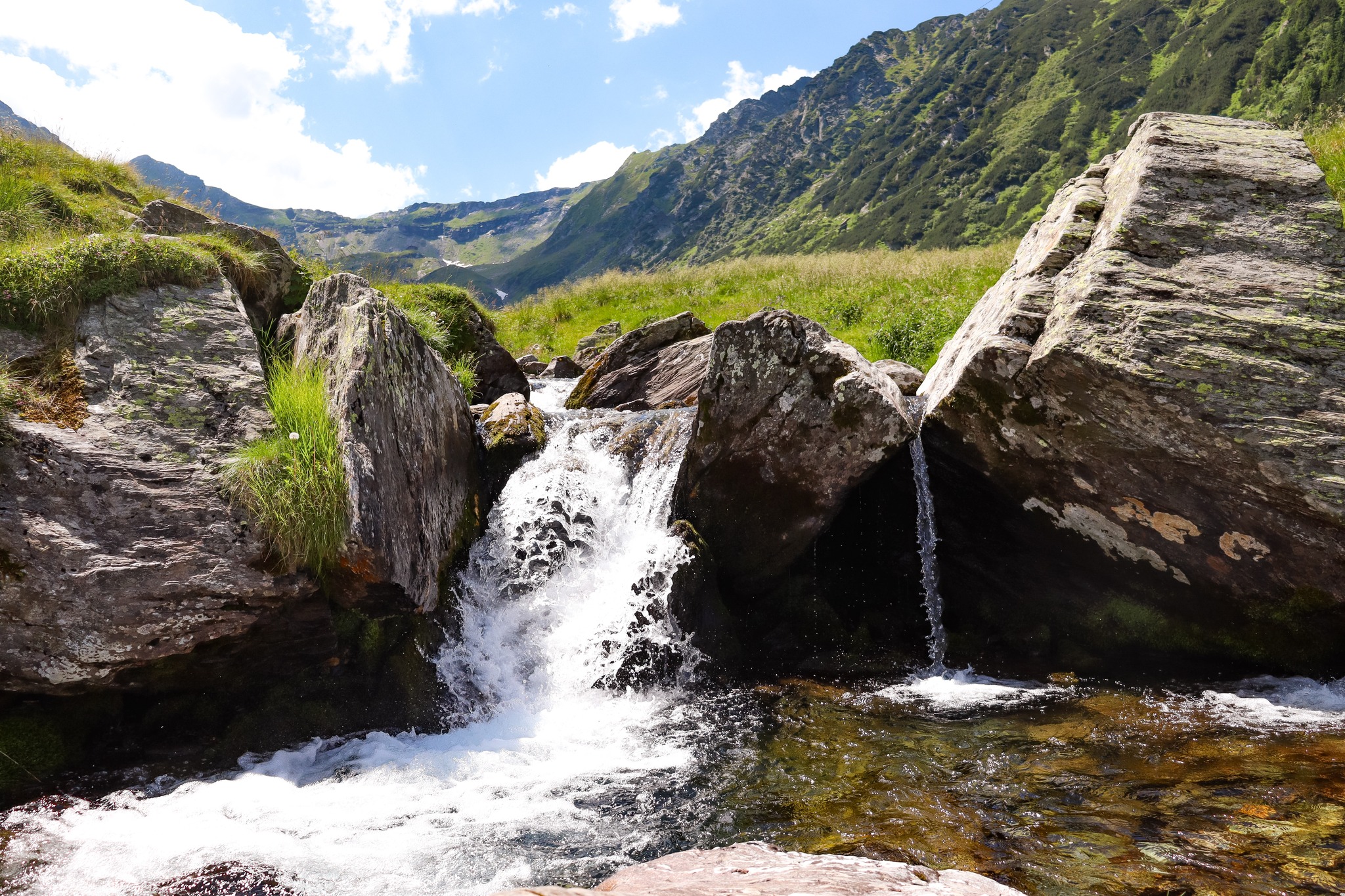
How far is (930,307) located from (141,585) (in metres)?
17.2

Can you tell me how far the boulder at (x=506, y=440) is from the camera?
11.0m

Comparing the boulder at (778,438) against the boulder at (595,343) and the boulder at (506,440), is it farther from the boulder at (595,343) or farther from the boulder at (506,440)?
the boulder at (595,343)

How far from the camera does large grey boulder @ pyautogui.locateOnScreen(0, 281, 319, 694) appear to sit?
5.52 meters

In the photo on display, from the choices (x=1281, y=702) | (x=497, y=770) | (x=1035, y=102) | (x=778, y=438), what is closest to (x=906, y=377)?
(x=778, y=438)

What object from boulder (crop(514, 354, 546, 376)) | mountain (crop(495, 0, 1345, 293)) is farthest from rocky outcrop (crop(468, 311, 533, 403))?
mountain (crop(495, 0, 1345, 293))

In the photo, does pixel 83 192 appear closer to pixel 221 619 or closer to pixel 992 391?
pixel 221 619

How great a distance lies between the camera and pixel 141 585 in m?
5.77

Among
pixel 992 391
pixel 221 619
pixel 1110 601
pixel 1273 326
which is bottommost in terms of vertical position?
pixel 1110 601

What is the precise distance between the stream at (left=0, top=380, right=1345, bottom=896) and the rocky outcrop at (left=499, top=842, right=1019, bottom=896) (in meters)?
1.28

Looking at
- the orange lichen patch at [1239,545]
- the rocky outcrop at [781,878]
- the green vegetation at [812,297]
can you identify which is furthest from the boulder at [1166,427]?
the green vegetation at [812,297]

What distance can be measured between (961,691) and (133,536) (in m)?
8.87

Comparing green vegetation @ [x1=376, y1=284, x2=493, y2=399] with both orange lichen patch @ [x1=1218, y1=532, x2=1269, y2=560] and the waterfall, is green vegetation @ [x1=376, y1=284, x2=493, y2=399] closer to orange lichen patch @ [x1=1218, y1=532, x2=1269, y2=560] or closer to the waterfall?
the waterfall

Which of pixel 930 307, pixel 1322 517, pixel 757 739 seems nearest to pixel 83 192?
pixel 757 739

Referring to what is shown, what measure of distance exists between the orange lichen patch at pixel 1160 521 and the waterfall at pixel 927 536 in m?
2.33
